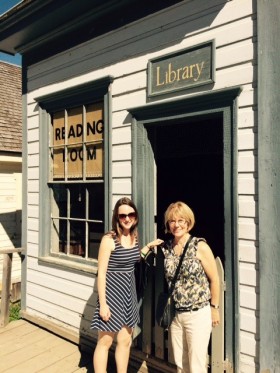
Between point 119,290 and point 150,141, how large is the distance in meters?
1.68

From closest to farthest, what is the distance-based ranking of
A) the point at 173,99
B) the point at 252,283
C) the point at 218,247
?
the point at 252,283
the point at 173,99
the point at 218,247

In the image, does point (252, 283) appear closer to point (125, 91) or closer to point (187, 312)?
point (187, 312)

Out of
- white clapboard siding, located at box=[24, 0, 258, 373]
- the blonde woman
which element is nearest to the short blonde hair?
the blonde woman

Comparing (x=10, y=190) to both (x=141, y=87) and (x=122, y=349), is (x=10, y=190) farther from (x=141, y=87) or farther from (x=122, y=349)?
(x=122, y=349)

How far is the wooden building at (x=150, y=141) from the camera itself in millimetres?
3080

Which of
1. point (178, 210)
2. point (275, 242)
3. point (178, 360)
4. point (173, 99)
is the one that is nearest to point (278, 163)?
point (275, 242)

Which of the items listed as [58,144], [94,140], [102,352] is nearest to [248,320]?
[102,352]

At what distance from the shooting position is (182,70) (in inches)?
143

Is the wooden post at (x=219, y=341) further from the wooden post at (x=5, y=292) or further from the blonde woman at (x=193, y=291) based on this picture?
the wooden post at (x=5, y=292)

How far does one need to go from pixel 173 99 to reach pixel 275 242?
66.9 inches

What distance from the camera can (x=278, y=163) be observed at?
3.00 meters

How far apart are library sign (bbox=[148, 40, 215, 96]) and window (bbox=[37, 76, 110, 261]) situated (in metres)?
0.78

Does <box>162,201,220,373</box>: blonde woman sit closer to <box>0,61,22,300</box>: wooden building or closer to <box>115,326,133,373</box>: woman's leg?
<box>115,326,133,373</box>: woman's leg

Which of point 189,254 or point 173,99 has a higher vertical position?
point 173,99
